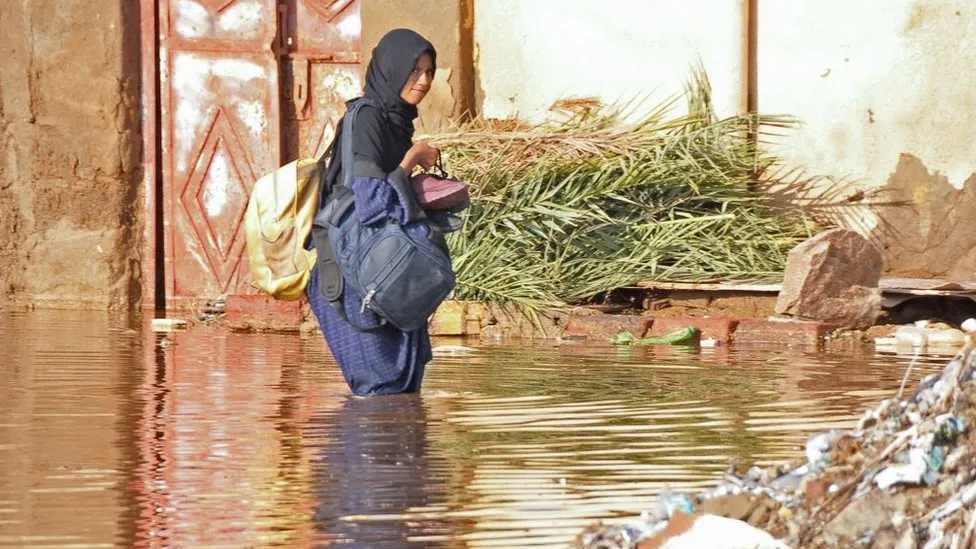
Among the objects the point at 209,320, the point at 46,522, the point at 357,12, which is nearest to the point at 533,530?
the point at 46,522

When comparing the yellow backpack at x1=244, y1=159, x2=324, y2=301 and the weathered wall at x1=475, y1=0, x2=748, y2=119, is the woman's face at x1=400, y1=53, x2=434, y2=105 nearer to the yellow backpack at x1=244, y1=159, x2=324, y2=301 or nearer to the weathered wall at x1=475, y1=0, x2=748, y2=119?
the yellow backpack at x1=244, y1=159, x2=324, y2=301

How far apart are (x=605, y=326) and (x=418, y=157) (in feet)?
11.2

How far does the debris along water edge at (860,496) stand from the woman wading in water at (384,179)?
254 cm

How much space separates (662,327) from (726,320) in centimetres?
→ 33

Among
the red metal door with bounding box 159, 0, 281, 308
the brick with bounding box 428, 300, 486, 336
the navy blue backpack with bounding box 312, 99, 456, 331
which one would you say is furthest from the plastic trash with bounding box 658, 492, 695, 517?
the red metal door with bounding box 159, 0, 281, 308

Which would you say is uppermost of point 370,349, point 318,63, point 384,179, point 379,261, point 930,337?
point 318,63

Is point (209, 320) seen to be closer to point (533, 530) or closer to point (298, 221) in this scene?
point (298, 221)

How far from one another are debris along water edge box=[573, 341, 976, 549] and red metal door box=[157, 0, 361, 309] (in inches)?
332

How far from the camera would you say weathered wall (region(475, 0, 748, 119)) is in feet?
36.9

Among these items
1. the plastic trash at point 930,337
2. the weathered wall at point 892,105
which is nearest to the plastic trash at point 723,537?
the plastic trash at point 930,337

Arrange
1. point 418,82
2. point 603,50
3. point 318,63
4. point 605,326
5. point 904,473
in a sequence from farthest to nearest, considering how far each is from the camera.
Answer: point 318,63 → point 603,50 → point 605,326 → point 418,82 → point 904,473

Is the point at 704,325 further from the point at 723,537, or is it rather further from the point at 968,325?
the point at 723,537

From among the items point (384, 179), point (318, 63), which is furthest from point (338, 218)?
point (318, 63)

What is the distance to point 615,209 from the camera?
35.4ft
